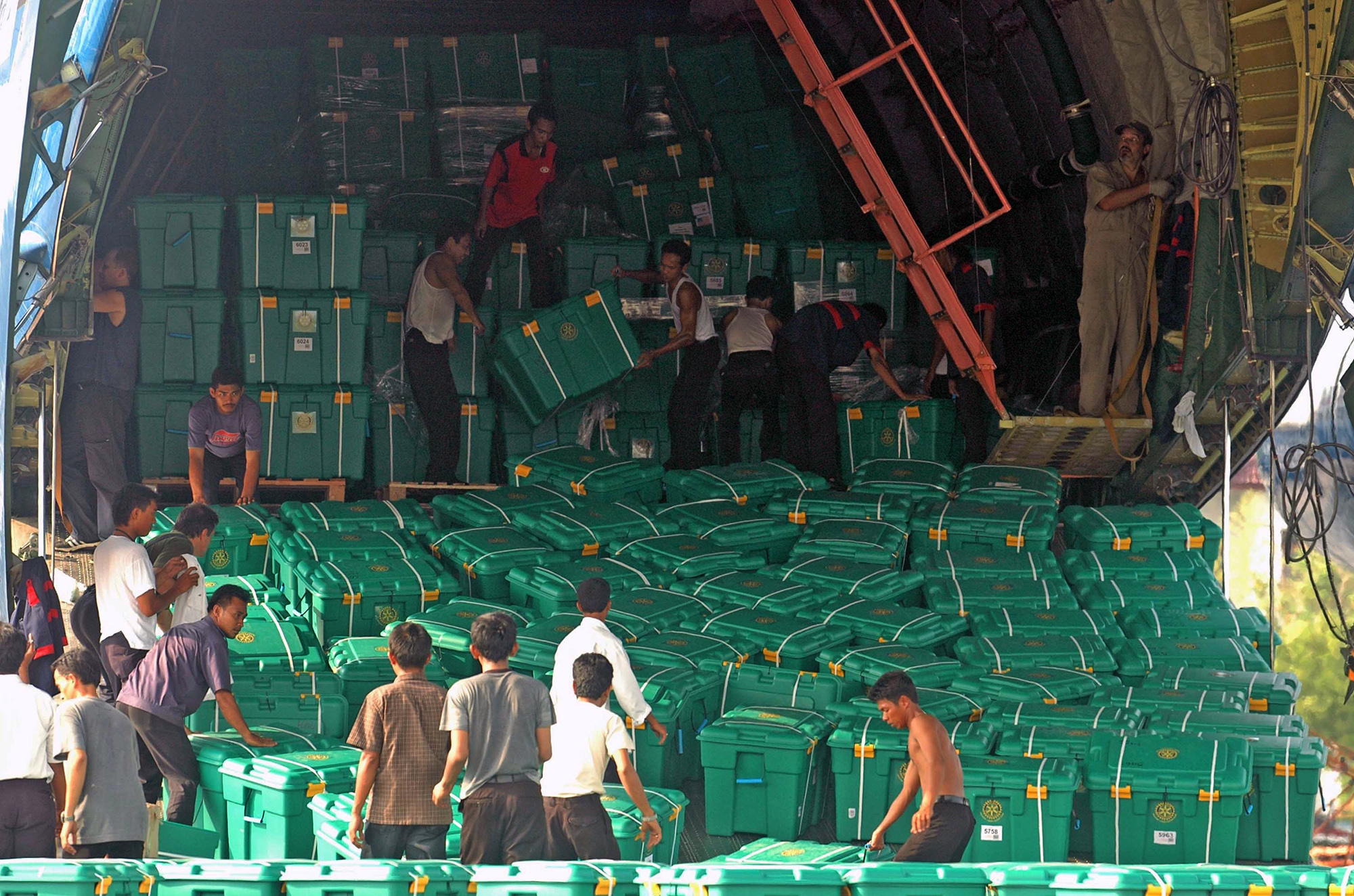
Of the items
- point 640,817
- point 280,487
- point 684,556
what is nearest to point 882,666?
point 684,556

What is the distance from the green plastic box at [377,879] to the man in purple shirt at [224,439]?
5.92 metres

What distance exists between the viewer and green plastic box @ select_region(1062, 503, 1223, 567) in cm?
1259

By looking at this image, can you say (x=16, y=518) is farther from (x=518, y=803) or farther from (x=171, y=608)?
(x=518, y=803)

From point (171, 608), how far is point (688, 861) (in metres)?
3.67

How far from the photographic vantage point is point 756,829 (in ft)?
30.4

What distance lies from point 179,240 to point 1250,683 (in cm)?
869

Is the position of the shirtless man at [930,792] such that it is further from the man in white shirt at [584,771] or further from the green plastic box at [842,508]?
the green plastic box at [842,508]

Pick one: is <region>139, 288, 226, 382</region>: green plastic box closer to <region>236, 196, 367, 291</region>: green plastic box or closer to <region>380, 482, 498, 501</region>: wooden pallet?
<region>236, 196, 367, 291</region>: green plastic box

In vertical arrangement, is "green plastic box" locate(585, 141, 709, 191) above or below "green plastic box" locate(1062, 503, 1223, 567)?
above

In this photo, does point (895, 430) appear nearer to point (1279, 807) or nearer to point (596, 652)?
point (1279, 807)

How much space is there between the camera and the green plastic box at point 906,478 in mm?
13336

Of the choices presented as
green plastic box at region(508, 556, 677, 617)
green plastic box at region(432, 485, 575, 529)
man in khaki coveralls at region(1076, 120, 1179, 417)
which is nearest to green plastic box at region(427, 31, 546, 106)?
green plastic box at region(432, 485, 575, 529)

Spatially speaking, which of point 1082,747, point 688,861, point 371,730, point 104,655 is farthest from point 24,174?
point 1082,747

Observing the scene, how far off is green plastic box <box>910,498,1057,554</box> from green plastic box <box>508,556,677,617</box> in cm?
218
